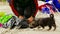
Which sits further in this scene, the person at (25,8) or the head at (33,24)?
the person at (25,8)

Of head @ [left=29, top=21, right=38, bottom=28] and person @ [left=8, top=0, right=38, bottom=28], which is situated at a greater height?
person @ [left=8, top=0, right=38, bottom=28]

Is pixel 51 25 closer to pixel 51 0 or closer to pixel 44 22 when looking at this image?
pixel 44 22

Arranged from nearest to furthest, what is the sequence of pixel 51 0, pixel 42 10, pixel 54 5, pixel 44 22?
pixel 44 22
pixel 42 10
pixel 54 5
pixel 51 0

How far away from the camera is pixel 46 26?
191cm

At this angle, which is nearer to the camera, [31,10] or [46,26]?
[46,26]

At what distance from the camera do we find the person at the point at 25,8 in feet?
7.15

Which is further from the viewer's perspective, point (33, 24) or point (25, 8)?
point (25, 8)

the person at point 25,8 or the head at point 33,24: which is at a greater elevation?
the person at point 25,8

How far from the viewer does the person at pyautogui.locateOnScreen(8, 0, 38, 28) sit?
7.15 ft

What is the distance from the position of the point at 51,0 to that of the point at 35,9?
1.06 m

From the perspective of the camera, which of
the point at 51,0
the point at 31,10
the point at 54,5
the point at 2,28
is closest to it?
the point at 2,28

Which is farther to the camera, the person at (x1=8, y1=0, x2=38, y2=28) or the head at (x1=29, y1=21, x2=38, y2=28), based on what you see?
the person at (x1=8, y1=0, x2=38, y2=28)

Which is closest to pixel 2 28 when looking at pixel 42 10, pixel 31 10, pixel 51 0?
pixel 31 10

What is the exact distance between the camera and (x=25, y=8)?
7.37 feet
